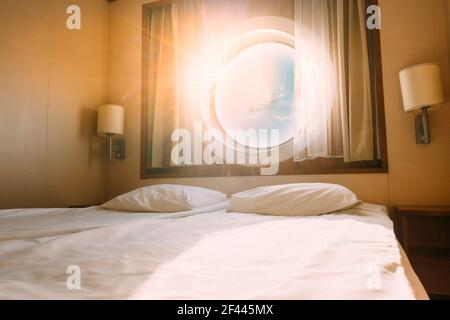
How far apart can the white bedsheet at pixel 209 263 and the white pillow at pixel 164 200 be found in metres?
0.62

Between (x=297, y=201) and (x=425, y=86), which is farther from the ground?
(x=425, y=86)

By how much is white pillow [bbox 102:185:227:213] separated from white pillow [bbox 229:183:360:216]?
10.1 inches

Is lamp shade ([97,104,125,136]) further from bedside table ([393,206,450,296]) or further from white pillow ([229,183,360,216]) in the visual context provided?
bedside table ([393,206,450,296])

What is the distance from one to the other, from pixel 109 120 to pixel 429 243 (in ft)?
8.94

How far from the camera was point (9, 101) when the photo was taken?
78.5 inches

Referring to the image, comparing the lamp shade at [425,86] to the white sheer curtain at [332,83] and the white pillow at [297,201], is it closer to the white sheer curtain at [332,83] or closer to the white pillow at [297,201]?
the white sheer curtain at [332,83]

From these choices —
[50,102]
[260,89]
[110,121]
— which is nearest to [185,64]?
[260,89]

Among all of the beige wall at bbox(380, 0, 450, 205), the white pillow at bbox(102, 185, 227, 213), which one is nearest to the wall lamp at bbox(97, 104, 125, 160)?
the white pillow at bbox(102, 185, 227, 213)

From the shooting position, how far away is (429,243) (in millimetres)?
1804

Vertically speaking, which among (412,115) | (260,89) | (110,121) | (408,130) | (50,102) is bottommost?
(408,130)

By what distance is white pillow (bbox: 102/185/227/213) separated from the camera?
1.67 metres

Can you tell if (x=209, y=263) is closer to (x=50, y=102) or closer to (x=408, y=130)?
(x=408, y=130)

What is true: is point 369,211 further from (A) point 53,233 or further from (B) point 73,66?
(B) point 73,66

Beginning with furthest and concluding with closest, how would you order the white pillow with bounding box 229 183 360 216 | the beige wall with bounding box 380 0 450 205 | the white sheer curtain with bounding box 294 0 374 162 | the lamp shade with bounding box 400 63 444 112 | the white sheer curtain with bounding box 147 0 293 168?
the white sheer curtain with bounding box 147 0 293 168 < the white sheer curtain with bounding box 294 0 374 162 < the beige wall with bounding box 380 0 450 205 < the lamp shade with bounding box 400 63 444 112 < the white pillow with bounding box 229 183 360 216
